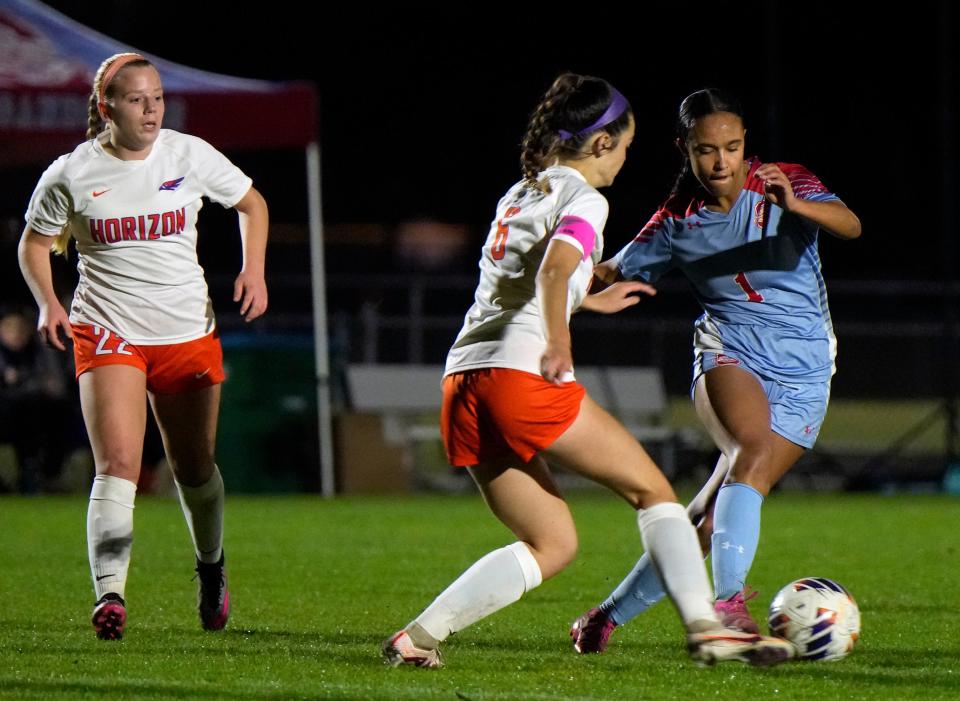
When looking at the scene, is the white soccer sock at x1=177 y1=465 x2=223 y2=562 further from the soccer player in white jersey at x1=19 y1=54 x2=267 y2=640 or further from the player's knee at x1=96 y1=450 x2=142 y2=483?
the player's knee at x1=96 y1=450 x2=142 y2=483

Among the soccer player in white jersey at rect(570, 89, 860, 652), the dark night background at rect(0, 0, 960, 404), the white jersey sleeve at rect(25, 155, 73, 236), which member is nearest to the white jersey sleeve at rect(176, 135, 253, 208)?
the white jersey sleeve at rect(25, 155, 73, 236)

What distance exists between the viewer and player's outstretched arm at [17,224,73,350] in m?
5.93

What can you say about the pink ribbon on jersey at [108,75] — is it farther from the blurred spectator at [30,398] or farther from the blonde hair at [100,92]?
the blurred spectator at [30,398]

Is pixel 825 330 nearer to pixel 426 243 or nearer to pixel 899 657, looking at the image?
pixel 899 657

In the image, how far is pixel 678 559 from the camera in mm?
4723

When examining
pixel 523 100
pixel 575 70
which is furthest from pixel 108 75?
pixel 523 100

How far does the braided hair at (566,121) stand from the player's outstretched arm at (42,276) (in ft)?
6.70

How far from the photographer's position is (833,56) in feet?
136

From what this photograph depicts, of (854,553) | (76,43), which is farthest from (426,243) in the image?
(854,553)

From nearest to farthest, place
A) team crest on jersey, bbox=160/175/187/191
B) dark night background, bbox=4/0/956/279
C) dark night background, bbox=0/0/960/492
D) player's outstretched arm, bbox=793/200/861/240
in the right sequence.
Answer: player's outstretched arm, bbox=793/200/861/240
team crest on jersey, bbox=160/175/187/191
dark night background, bbox=0/0/960/492
dark night background, bbox=4/0/956/279

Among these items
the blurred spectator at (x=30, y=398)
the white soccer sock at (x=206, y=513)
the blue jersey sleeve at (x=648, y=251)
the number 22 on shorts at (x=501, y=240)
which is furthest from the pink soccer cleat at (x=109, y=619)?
the blurred spectator at (x=30, y=398)

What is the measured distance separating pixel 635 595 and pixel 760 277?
125 cm

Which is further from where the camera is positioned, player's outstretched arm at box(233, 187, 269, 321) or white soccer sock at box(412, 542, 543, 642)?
player's outstretched arm at box(233, 187, 269, 321)

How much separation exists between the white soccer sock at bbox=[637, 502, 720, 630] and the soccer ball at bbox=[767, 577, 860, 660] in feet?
2.34
